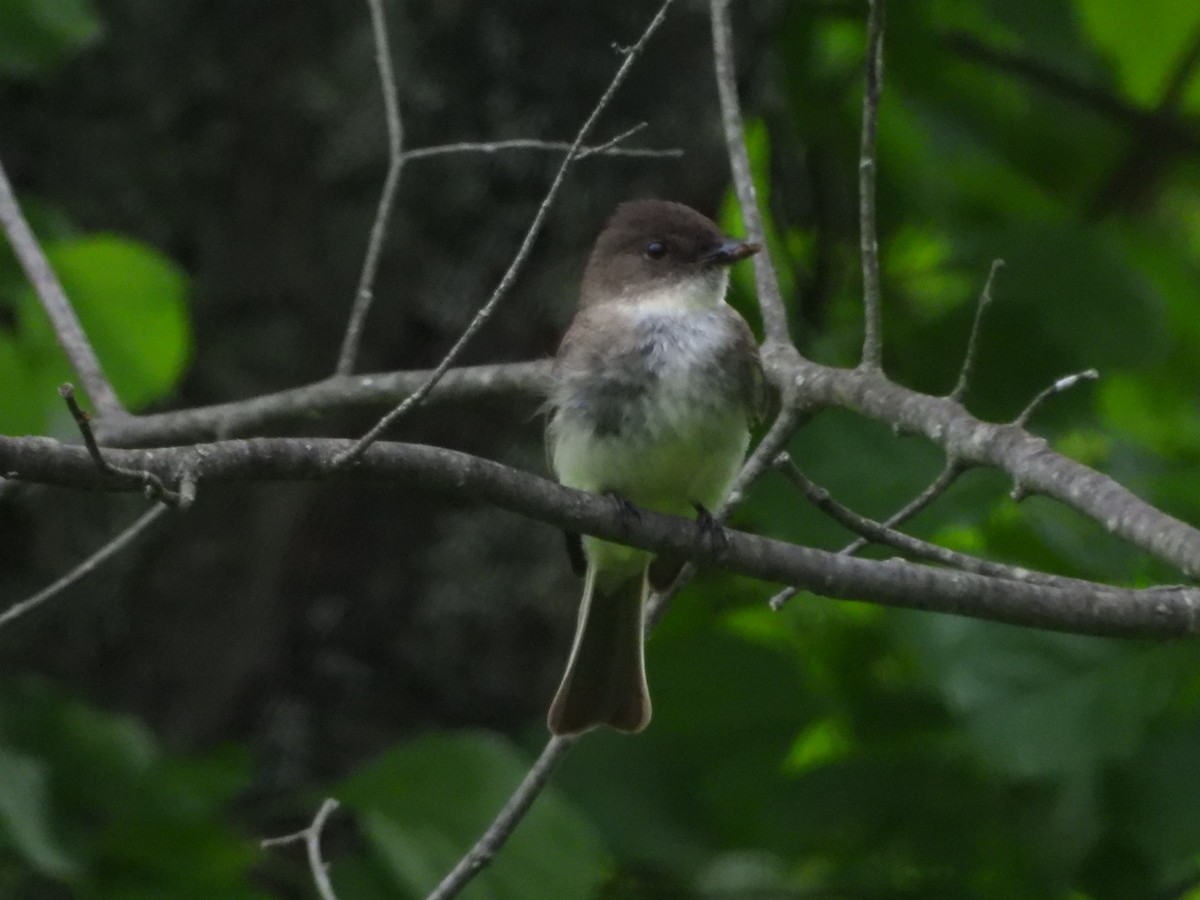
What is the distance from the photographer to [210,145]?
469 cm

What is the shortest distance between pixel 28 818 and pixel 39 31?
1.61 metres

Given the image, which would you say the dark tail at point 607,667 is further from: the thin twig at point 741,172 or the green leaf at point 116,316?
the green leaf at point 116,316

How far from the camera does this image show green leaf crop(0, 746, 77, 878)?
326 centimetres

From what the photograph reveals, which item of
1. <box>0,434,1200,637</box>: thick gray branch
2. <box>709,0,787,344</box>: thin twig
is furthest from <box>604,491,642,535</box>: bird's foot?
<box>709,0,787,344</box>: thin twig

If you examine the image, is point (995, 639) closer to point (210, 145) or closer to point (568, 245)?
point (568, 245)

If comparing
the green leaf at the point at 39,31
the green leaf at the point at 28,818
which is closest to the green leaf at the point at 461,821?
the green leaf at the point at 28,818

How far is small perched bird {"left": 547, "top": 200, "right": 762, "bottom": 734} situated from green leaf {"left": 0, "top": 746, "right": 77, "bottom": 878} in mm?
1000

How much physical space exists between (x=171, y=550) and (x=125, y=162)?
1.02 m

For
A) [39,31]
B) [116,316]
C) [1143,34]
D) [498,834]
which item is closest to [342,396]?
[116,316]

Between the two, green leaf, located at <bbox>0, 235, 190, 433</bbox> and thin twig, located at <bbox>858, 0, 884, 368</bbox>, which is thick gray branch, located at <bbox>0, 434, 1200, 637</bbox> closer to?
thin twig, located at <bbox>858, 0, 884, 368</bbox>

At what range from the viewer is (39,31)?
370 cm

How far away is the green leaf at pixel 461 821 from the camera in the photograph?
11.9 feet

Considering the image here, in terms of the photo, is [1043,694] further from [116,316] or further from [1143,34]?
[116,316]

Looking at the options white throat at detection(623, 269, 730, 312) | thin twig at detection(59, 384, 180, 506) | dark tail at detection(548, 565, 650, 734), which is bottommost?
thin twig at detection(59, 384, 180, 506)
